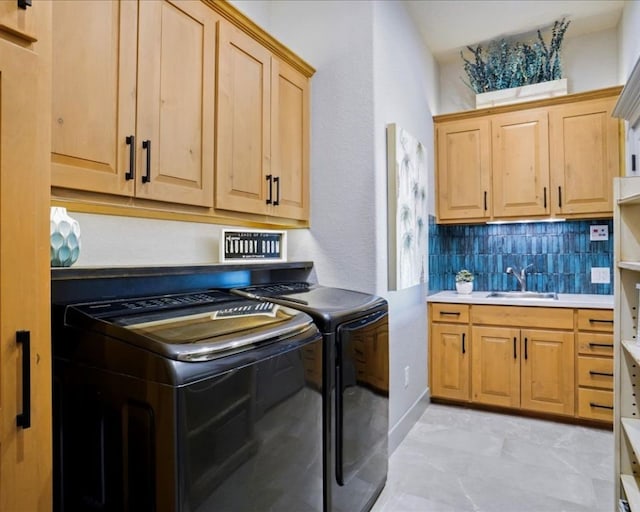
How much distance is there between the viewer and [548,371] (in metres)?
3.05

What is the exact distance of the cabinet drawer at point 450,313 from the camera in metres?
3.29

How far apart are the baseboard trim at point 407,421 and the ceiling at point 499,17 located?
293 cm

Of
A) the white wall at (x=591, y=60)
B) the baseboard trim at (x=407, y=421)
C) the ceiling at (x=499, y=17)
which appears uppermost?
the ceiling at (x=499, y=17)

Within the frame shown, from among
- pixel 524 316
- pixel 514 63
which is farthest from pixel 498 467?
pixel 514 63

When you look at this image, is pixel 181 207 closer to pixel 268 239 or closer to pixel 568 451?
pixel 268 239

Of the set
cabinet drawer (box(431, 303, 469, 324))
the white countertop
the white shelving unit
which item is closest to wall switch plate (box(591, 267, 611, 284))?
the white countertop

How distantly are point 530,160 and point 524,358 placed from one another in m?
1.58

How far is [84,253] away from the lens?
162 cm

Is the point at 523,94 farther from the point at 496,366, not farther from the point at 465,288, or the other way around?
the point at 496,366

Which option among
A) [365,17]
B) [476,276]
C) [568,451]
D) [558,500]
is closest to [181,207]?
[365,17]

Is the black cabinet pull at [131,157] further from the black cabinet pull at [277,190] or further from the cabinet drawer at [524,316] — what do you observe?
the cabinet drawer at [524,316]

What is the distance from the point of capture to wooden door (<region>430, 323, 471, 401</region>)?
3.29 meters

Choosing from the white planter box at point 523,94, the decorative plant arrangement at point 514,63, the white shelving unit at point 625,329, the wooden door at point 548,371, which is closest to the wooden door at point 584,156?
the white planter box at point 523,94

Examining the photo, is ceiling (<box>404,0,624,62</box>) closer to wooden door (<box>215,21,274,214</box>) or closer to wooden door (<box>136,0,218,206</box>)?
wooden door (<box>215,21,274,214</box>)
